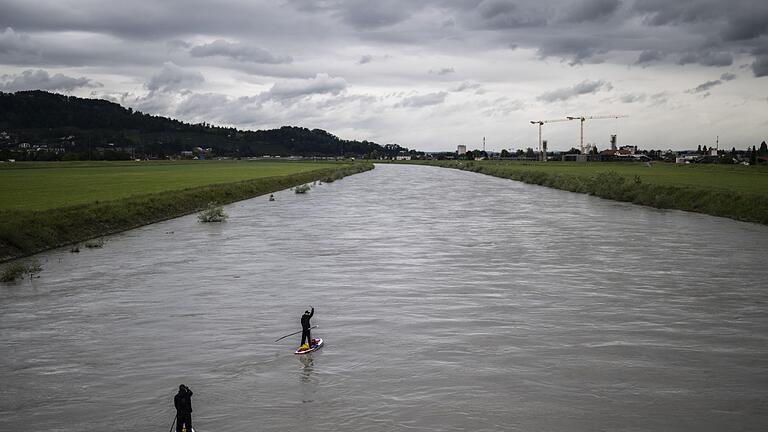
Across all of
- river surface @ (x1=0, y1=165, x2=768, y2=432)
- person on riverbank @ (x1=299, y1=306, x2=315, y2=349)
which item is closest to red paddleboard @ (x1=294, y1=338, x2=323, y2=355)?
person on riverbank @ (x1=299, y1=306, x2=315, y2=349)

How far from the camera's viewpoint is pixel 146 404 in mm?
12109

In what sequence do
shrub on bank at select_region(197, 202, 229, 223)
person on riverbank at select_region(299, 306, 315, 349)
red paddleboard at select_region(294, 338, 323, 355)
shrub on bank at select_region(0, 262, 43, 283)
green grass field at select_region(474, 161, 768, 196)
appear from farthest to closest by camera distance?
1. green grass field at select_region(474, 161, 768, 196)
2. shrub on bank at select_region(197, 202, 229, 223)
3. shrub on bank at select_region(0, 262, 43, 283)
4. red paddleboard at select_region(294, 338, 323, 355)
5. person on riverbank at select_region(299, 306, 315, 349)

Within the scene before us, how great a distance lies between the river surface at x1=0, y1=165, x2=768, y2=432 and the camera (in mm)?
11859

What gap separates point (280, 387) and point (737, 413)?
797 cm

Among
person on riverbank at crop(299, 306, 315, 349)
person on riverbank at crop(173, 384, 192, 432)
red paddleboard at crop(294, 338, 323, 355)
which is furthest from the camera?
red paddleboard at crop(294, 338, 323, 355)

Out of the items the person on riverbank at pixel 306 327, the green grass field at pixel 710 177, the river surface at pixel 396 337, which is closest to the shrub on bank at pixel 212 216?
the river surface at pixel 396 337

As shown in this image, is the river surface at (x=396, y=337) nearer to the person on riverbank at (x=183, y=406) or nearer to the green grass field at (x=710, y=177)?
the person on riverbank at (x=183, y=406)

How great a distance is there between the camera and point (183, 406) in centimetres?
972

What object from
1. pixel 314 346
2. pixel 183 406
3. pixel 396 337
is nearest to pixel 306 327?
pixel 314 346

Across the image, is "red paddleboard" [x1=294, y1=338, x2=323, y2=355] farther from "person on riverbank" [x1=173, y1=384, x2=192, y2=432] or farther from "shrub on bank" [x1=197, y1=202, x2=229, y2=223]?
"shrub on bank" [x1=197, y1=202, x2=229, y2=223]

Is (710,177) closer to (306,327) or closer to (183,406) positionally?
(306,327)

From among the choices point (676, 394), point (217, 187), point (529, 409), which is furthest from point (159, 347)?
point (217, 187)

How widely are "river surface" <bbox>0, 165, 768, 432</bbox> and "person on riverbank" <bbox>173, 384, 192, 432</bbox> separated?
4.20ft

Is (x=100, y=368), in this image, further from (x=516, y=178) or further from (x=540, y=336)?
(x=516, y=178)
